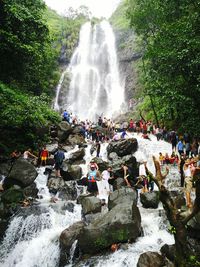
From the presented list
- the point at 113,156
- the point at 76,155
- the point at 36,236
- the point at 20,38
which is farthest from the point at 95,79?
the point at 36,236

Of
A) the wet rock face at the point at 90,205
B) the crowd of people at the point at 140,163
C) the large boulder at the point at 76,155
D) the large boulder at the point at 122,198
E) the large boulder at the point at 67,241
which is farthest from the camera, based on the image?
the large boulder at the point at 76,155

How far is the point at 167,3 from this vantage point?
78.6 ft

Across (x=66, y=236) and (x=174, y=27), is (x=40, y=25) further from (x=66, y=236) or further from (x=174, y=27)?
(x=66, y=236)

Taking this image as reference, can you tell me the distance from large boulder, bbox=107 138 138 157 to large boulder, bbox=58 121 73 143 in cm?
416

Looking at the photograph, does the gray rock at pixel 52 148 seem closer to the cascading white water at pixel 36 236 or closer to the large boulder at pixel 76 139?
the large boulder at pixel 76 139

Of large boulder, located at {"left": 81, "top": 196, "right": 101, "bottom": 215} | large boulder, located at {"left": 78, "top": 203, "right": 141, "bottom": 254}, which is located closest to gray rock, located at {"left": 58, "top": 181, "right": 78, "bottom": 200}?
large boulder, located at {"left": 81, "top": 196, "right": 101, "bottom": 215}

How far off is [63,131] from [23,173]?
8692 millimetres

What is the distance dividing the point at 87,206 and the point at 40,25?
15.9m

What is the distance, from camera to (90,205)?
43.2ft

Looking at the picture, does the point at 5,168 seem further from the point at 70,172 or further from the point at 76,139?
the point at 76,139

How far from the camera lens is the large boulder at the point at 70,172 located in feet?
57.8

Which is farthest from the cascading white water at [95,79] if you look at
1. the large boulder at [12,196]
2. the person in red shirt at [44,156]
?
the large boulder at [12,196]

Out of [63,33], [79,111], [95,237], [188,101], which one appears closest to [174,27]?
[188,101]

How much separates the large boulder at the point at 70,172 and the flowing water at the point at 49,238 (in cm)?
330
